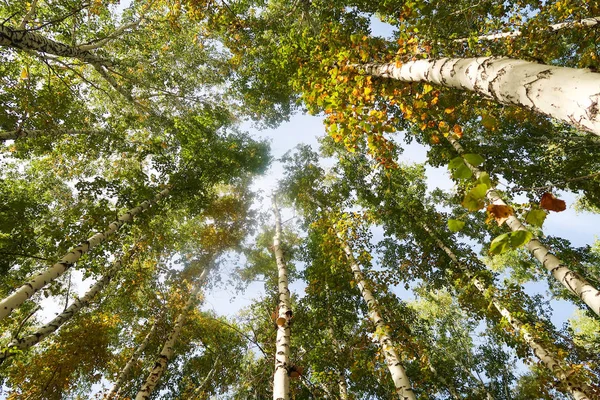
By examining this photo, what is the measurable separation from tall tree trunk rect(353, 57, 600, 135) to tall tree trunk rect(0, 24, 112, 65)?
440 cm

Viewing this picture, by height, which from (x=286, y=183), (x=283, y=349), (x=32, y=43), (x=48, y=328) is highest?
(x=286, y=183)

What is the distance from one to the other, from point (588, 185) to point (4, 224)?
14.8m

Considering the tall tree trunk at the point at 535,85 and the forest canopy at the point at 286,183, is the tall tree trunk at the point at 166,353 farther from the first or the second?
the tall tree trunk at the point at 535,85

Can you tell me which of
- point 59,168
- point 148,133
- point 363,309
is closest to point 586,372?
point 363,309

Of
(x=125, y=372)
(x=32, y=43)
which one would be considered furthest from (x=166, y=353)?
(x=32, y=43)

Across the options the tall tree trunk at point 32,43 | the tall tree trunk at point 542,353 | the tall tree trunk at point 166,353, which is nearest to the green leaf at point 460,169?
the tall tree trunk at point 32,43

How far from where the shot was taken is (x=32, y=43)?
11.5ft

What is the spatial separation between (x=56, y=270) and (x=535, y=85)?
685 cm

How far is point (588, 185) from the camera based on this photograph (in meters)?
7.23

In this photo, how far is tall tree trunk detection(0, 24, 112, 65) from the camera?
10.5 ft

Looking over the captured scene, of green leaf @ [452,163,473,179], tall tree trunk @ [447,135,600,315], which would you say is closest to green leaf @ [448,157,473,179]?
green leaf @ [452,163,473,179]

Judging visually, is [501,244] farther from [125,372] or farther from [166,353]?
Result: [125,372]

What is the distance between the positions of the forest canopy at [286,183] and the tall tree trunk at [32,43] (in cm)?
4

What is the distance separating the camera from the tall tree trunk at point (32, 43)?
10.5 feet
